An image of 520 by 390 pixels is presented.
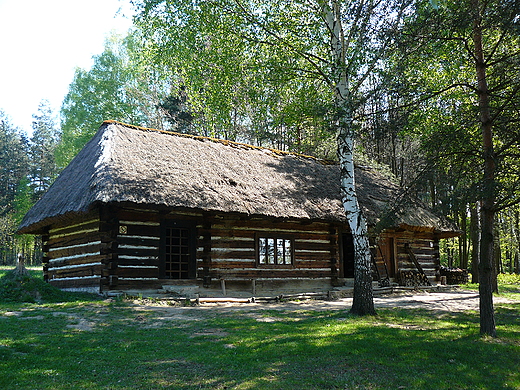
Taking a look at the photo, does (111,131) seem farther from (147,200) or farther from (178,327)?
(178,327)

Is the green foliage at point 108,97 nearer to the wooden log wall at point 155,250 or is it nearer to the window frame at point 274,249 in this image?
the wooden log wall at point 155,250

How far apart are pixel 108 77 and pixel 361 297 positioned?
30.1 metres

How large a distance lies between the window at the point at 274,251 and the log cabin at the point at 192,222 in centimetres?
4

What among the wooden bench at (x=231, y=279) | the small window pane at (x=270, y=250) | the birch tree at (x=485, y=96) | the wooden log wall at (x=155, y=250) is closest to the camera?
the birch tree at (x=485, y=96)

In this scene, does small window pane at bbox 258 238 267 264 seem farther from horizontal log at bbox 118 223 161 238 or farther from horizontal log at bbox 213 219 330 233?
horizontal log at bbox 118 223 161 238

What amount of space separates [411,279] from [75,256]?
12971 mm

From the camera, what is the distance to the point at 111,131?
50.8ft

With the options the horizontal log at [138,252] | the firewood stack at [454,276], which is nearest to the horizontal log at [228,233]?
the horizontal log at [138,252]

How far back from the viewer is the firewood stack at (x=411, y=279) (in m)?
18.5

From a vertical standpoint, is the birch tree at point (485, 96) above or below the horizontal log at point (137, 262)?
above

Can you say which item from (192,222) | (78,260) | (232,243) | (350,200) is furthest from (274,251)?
(78,260)

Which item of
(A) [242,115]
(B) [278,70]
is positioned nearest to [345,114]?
(B) [278,70]

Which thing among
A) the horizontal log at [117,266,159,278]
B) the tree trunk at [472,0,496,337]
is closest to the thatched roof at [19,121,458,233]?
the horizontal log at [117,266,159,278]

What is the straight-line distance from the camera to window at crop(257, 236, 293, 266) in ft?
51.2
